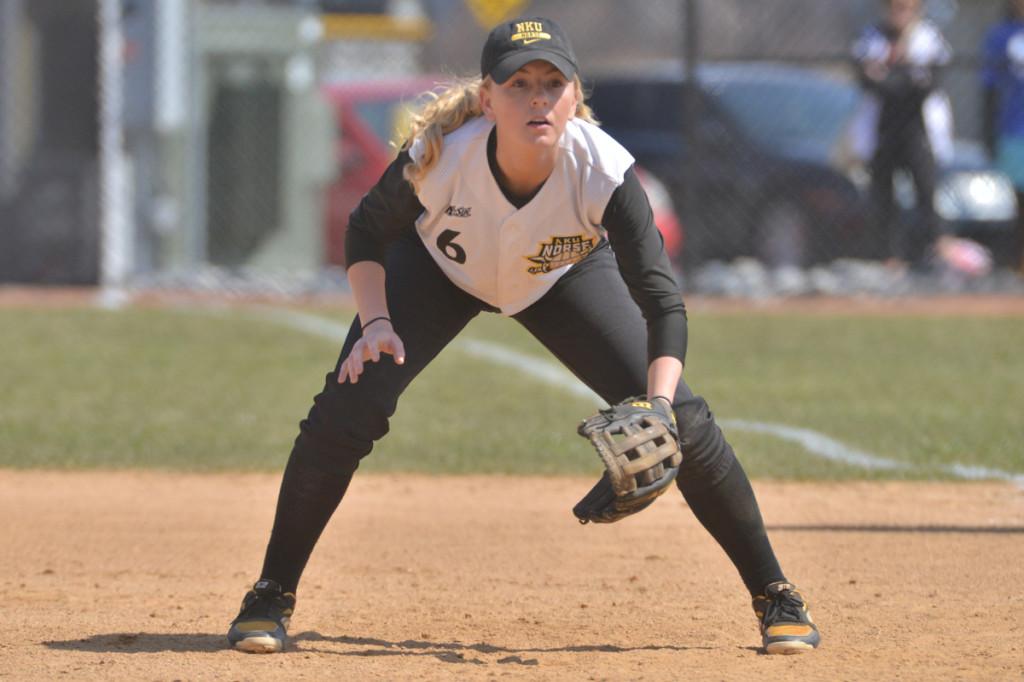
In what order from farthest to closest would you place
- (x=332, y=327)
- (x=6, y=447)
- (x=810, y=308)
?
(x=810, y=308) → (x=332, y=327) → (x=6, y=447)

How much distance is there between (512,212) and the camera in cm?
421

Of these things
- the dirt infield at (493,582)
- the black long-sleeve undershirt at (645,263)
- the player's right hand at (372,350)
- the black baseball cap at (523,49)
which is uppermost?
the black baseball cap at (523,49)

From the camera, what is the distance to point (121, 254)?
1377 cm

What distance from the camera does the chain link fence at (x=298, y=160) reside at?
1347 centimetres

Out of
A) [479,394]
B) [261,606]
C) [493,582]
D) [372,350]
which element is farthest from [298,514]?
[479,394]

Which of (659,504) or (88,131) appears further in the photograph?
(88,131)

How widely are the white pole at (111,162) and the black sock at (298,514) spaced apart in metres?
9.40

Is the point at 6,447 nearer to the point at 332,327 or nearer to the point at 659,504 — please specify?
the point at 659,504

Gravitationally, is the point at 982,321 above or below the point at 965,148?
below

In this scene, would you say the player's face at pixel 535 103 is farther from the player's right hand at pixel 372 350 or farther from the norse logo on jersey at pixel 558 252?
the player's right hand at pixel 372 350

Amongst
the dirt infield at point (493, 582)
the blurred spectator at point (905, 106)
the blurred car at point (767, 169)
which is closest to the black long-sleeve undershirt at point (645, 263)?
the dirt infield at point (493, 582)

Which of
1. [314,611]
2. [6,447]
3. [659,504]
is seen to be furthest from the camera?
[6,447]

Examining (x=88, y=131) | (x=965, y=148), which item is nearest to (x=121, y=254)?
(x=88, y=131)

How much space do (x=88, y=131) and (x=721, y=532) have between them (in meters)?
10.9
